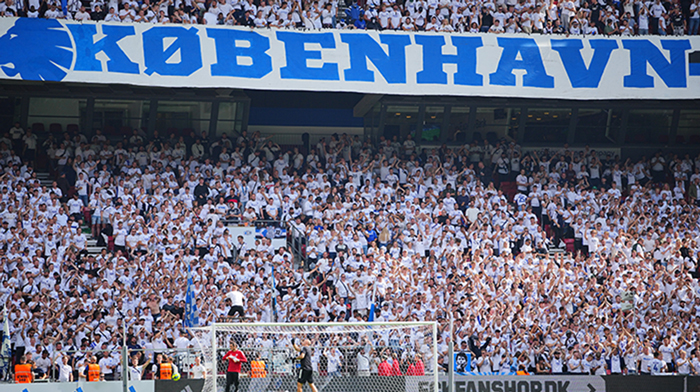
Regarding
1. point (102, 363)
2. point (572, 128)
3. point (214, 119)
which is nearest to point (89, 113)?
point (214, 119)

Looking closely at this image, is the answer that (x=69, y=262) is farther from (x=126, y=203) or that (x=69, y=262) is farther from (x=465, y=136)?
(x=465, y=136)

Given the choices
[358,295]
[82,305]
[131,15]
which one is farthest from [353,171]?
[82,305]

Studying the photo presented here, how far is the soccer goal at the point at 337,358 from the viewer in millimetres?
16594

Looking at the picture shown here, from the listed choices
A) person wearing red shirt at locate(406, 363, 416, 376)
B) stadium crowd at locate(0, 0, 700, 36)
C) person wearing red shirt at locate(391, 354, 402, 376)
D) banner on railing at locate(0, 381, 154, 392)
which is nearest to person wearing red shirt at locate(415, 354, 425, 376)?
person wearing red shirt at locate(406, 363, 416, 376)

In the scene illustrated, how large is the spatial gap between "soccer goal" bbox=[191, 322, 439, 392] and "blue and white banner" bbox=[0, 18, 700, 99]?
1022 cm

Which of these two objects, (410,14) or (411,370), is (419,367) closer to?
(411,370)

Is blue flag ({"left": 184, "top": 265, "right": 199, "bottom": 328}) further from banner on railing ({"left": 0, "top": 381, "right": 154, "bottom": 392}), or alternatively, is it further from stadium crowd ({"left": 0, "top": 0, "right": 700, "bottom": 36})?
stadium crowd ({"left": 0, "top": 0, "right": 700, "bottom": 36})

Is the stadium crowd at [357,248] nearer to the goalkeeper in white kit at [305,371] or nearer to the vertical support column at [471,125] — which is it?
the vertical support column at [471,125]

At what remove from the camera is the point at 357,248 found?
23422 mm

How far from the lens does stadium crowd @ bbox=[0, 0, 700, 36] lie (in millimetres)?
25359

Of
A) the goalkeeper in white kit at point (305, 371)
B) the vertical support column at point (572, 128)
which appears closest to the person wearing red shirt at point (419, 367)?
the goalkeeper in white kit at point (305, 371)

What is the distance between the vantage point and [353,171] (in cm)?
2727

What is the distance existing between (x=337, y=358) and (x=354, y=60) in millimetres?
11613

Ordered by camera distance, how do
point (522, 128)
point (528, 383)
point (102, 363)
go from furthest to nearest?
point (522, 128)
point (528, 383)
point (102, 363)
